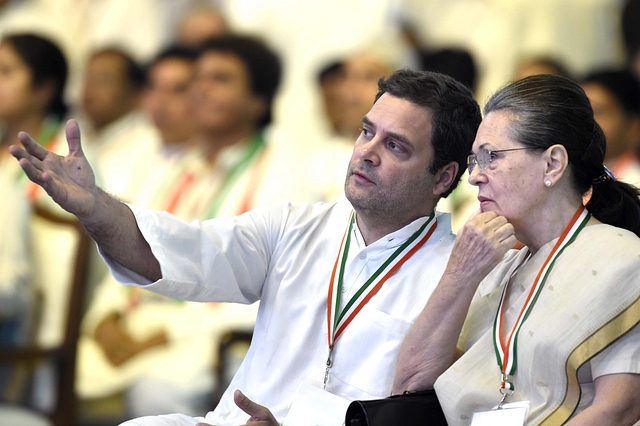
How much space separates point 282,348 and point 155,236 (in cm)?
61

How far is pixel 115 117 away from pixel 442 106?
417 centimetres

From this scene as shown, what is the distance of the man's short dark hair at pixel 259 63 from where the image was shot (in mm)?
6102

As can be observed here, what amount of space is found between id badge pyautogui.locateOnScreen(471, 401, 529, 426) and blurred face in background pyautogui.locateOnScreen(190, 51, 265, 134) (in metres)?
4.04

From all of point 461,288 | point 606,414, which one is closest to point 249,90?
point 461,288

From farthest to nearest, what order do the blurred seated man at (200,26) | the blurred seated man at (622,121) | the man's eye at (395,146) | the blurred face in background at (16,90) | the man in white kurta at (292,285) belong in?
1. the blurred face in background at (16,90)
2. the blurred seated man at (200,26)
3. the blurred seated man at (622,121)
4. the man's eye at (395,146)
5. the man in white kurta at (292,285)

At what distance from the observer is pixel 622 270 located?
2305 mm

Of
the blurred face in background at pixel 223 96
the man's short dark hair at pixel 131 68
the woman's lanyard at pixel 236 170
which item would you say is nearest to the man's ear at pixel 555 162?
the woman's lanyard at pixel 236 170

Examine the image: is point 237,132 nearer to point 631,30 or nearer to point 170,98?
point 170,98

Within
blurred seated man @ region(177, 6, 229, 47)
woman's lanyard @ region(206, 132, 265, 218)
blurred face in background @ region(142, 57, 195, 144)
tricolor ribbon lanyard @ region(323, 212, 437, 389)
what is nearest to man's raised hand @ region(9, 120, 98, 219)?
tricolor ribbon lanyard @ region(323, 212, 437, 389)

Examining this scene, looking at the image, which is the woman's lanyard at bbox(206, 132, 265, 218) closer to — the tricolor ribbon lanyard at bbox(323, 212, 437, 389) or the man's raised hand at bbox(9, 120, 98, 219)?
the tricolor ribbon lanyard at bbox(323, 212, 437, 389)

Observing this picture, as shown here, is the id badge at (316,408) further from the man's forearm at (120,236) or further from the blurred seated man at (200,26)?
the blurred seated man at (200,26)

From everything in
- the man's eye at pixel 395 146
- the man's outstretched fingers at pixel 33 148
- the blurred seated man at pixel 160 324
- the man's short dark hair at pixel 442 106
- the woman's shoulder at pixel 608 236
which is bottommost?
the blurred seated man at pixel 160 324

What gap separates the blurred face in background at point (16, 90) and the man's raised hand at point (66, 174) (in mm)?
4427

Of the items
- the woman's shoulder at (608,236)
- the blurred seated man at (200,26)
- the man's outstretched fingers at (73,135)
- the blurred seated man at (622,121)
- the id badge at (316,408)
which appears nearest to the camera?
the woman's shoulder at (608,236)
